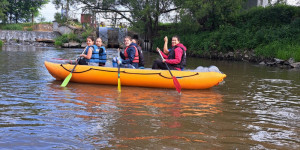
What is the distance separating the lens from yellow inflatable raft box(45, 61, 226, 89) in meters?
7.00

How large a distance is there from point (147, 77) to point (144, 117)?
2569 mm

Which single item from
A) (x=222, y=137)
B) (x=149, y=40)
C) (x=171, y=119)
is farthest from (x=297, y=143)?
(x=149, y=40)

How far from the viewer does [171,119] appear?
446cm

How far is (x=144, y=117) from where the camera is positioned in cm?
449

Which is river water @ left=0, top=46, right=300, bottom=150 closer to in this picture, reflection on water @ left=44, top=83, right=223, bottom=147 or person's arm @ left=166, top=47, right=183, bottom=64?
reflection on water @ left=44, top=83, right=223, bottom=147

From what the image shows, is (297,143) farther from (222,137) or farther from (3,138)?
Answer: (3,138)

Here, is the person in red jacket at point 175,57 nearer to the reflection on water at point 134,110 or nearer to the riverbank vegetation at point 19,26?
the reflection on water at point 134,110

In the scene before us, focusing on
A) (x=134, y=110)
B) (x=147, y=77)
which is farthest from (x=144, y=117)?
(x=147, y=77)

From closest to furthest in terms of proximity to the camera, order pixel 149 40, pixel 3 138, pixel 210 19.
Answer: pixel 3 138 → pixel 210 19 → pixel 149 40

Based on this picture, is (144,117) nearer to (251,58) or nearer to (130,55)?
(130,55)

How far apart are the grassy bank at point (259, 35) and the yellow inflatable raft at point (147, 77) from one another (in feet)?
24.6

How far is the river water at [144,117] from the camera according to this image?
11.4ft

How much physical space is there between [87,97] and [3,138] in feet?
8.01

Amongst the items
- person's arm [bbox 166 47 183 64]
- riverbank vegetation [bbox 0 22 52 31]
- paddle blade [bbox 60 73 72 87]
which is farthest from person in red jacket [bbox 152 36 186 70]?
riverbank vegetation [bbox 0 22 52 31]
